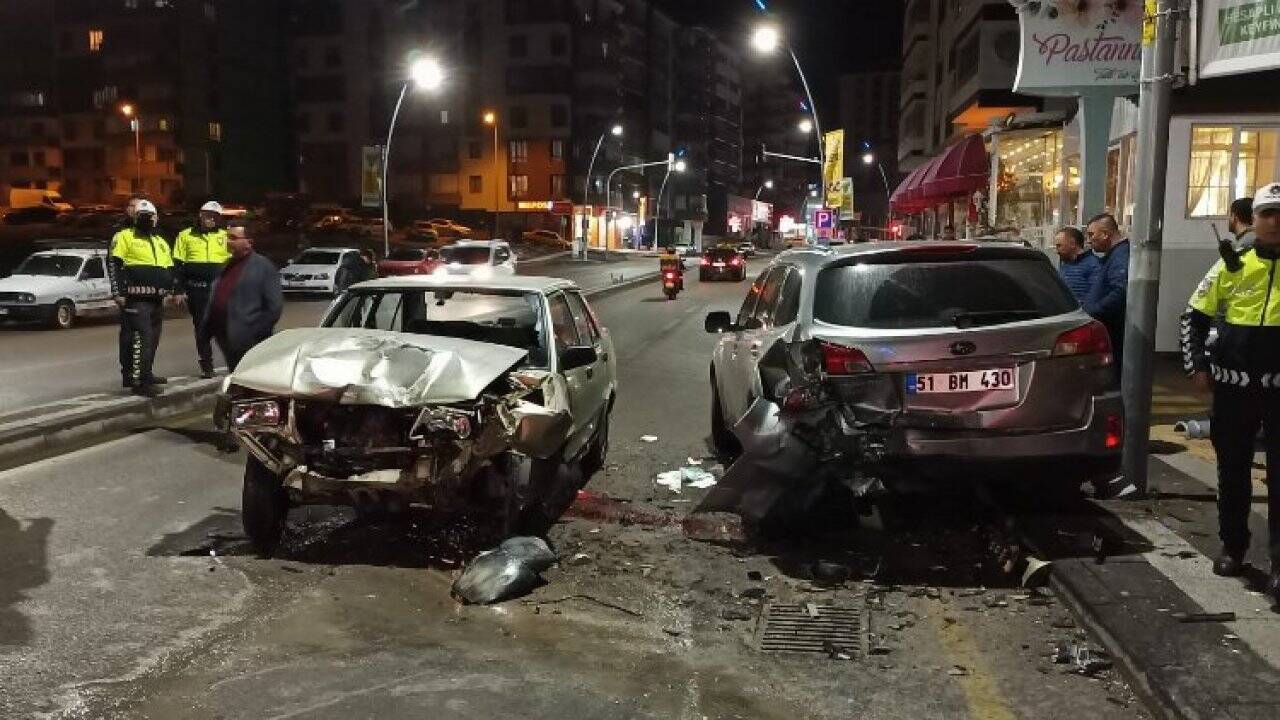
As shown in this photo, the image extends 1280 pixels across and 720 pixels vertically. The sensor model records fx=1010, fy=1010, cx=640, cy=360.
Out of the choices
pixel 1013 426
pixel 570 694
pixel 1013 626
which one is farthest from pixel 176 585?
pixel 1013 426

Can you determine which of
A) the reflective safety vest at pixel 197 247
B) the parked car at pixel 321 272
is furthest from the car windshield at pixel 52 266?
the reflective safety vest at pixel 197 247

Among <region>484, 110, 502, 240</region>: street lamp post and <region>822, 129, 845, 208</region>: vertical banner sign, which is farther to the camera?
<region>484, 110, 502, 240</region>: street lamp post

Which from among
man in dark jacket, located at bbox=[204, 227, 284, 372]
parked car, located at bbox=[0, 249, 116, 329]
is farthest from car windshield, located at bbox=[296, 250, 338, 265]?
man in dark jacket, located at bbox=[204, 227, 284, 372]

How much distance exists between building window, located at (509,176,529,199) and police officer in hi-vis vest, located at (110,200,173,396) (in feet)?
248

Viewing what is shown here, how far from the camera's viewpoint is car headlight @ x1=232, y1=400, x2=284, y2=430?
5359 mm

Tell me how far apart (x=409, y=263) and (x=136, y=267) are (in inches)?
862

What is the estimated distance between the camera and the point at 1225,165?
1485 cm

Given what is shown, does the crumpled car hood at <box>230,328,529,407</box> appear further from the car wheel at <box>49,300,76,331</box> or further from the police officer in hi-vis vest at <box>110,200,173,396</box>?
the car wheel at <box>49,300,76,331</box>

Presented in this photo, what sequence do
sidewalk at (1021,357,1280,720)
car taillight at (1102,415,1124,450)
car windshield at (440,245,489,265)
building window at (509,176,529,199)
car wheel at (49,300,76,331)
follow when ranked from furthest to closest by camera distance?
1. building window at (509,176,529,199)
2. car windshield at (440,245,489,265)
3. car wheel at (49,300,76,331)
4. car taillight at (1102,415,1124,450)
5. sidewalk at (1021,357,1280,720)

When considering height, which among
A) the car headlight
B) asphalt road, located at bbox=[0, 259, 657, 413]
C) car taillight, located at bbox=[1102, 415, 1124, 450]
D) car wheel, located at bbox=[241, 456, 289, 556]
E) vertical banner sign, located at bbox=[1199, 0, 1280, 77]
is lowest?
asphalt road, located at bbox=[0, 259, 657, 413]

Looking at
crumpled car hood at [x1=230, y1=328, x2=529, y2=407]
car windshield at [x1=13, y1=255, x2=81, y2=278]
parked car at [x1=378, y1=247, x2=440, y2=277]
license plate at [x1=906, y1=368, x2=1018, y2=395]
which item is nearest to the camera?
crumpled car hood at [x1=230, y1=328, x2=529, y2=407]

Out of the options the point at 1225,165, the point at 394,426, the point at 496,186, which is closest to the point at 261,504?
the point at 394,426

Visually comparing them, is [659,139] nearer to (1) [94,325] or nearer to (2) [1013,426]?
(1) [94,325]

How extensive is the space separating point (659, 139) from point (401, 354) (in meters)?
105
